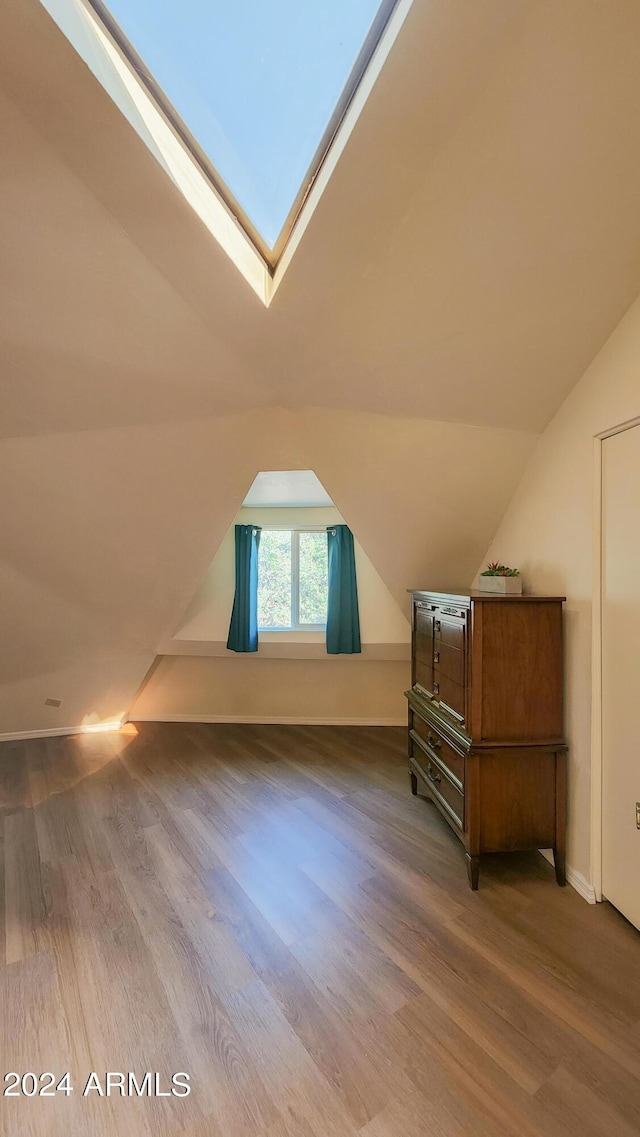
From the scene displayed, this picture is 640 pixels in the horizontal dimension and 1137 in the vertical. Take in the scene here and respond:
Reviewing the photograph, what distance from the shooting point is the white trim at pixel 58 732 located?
3830mm

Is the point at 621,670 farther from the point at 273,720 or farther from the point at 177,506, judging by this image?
the point at 273,720

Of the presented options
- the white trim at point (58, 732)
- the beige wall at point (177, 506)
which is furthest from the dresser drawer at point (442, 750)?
the white trim at point (58, 732)

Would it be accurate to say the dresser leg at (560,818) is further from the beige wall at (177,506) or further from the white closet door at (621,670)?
the beige wall at (177,506)

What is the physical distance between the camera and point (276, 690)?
433 cm

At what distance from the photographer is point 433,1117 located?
1129mm

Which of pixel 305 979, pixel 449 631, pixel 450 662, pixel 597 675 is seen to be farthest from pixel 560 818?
pixel 305 979

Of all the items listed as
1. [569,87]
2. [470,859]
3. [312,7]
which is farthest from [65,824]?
[569,87]

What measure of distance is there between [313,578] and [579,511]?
9.16 ft

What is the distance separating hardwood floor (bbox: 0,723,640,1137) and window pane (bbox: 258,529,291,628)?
6.89 ft

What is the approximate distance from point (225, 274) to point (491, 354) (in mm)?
1151

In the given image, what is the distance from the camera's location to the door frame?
6.19 feet

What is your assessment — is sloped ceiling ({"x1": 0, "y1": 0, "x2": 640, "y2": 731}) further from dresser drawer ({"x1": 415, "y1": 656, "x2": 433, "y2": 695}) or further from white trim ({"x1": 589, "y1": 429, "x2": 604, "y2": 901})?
dresser drawer ({"x1": 415, "y1": 656, "x2": 433, "y2": 695})

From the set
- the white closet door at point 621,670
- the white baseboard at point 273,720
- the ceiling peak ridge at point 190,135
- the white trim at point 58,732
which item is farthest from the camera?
the white baseboard at point 273,720

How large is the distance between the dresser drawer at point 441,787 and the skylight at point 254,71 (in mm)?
2604
